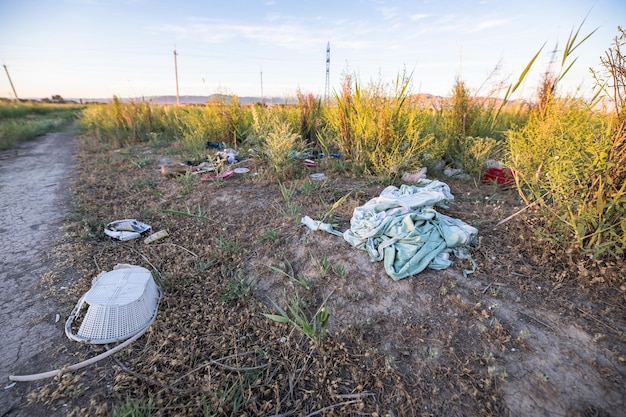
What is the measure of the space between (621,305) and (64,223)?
15.2 ft

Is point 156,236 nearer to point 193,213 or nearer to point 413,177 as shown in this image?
point 193,213

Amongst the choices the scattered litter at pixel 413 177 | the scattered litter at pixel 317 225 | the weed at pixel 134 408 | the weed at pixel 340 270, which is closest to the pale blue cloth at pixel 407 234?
the scattered litter at pixel 317 225

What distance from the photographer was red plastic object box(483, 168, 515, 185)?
322cm

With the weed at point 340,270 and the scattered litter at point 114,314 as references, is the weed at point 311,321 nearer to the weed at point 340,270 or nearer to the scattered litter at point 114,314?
the weed at point 340,270

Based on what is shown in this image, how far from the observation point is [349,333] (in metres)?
1.62

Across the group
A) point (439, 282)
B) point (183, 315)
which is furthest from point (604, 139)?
point (183, 315)

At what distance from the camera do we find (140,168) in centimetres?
491

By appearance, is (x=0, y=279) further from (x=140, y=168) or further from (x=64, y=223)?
(x=140, y=168)

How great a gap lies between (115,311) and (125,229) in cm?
139

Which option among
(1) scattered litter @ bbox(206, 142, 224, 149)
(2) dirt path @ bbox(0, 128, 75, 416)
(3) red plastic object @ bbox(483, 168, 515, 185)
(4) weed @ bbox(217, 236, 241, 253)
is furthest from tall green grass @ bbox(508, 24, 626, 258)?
(1) scattered litter @ bbox(206, 142, 224, 149)

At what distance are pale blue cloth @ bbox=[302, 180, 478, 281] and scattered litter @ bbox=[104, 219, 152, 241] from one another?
1.68 metres

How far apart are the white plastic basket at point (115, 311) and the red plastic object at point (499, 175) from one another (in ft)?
11.7

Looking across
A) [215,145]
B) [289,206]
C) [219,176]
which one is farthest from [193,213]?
[215,145]

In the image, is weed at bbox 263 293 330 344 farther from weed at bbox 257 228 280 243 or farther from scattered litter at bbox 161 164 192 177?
scattered litter at bbox 161 164 192 177
